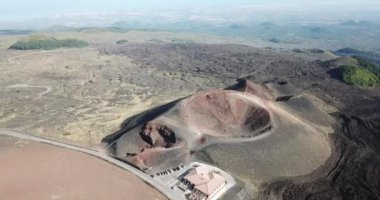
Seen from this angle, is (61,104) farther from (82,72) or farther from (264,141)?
(264,141)

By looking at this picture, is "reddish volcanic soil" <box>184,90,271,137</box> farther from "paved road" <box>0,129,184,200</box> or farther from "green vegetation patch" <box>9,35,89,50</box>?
"green vegetation patch" <box>9,35,89,50</box>

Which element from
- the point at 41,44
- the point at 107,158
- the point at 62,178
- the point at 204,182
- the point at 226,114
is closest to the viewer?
the point at 204,182

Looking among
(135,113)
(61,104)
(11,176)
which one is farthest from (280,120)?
(61,104)

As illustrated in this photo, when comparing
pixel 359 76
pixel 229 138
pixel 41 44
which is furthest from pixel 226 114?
pixel 41 44

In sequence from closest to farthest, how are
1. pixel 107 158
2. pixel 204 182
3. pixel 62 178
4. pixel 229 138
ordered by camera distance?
pixel 204 182, pixel 62 178, pixel 107 158, pixel 229 138

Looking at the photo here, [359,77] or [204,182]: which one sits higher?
[204,182]

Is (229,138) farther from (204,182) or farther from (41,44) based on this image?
(41,44)

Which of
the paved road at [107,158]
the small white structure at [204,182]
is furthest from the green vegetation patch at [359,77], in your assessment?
the paved road at [107,158]
